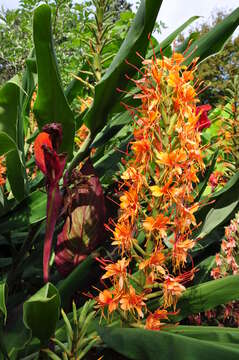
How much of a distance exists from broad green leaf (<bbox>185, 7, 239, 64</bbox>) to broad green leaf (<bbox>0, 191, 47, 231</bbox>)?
0.57 metres

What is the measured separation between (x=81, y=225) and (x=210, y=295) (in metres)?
0.32

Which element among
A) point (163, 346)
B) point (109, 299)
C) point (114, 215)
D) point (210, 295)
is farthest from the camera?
point (114, 215)

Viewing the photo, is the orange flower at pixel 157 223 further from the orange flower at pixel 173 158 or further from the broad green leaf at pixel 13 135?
the broad green leaf at pixel 13 135

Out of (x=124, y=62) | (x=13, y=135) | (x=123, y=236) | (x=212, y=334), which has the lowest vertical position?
(x=212, y=334)

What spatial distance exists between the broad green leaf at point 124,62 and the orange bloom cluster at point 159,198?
0.57ft

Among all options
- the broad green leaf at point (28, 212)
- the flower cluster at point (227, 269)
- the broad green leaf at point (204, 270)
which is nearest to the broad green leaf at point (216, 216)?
the flower cluster at point (227, 269)

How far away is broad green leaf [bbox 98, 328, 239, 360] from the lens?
2.00 ft

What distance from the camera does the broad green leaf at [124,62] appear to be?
945 mm

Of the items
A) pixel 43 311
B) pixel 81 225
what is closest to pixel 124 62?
pixel 81 225

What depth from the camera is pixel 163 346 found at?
0.65 metres

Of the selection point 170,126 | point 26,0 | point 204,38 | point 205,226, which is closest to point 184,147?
point 170,126

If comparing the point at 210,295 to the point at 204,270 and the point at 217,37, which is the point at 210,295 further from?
the point at 217,37

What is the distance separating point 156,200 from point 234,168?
675mm

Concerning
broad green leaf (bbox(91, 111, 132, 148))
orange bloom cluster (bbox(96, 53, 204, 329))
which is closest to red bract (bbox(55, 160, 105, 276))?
orange bloom cluster (bbox(96, 53, 204, 329))
